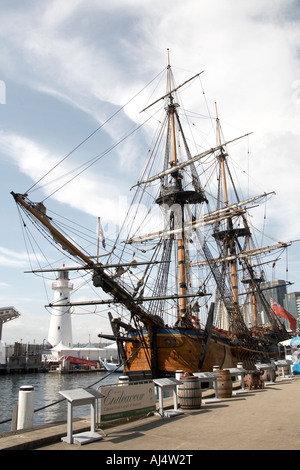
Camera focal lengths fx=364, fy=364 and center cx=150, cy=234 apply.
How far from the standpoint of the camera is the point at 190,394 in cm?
1038

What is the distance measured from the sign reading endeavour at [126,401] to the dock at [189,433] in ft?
0.91

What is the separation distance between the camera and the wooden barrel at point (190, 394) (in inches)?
408

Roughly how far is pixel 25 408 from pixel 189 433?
355 centimetres

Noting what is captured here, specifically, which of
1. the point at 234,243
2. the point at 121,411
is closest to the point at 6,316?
the point at 234,243

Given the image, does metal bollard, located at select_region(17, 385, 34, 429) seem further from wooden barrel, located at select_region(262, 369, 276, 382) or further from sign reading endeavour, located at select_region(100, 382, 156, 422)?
wooden barrel, located at select_region(262, 369, 276, 382)

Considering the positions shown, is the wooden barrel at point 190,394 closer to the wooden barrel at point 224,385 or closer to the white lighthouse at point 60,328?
the wooden barrel at point 224,385

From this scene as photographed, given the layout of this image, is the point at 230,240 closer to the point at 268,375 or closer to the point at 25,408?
the point at 268,375

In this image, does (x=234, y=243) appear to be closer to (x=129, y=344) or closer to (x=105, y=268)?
(x=129, y=344)

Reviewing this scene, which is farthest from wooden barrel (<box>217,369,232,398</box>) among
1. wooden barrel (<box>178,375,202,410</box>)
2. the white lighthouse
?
the white lighthouse

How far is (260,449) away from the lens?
5.92 metres

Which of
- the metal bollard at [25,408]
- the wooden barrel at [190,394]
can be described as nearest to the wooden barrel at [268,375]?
the wooden barrel at [190,394]

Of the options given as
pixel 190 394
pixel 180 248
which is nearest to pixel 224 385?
pixel 190 394

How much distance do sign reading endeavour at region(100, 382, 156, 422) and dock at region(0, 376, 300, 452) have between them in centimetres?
28
